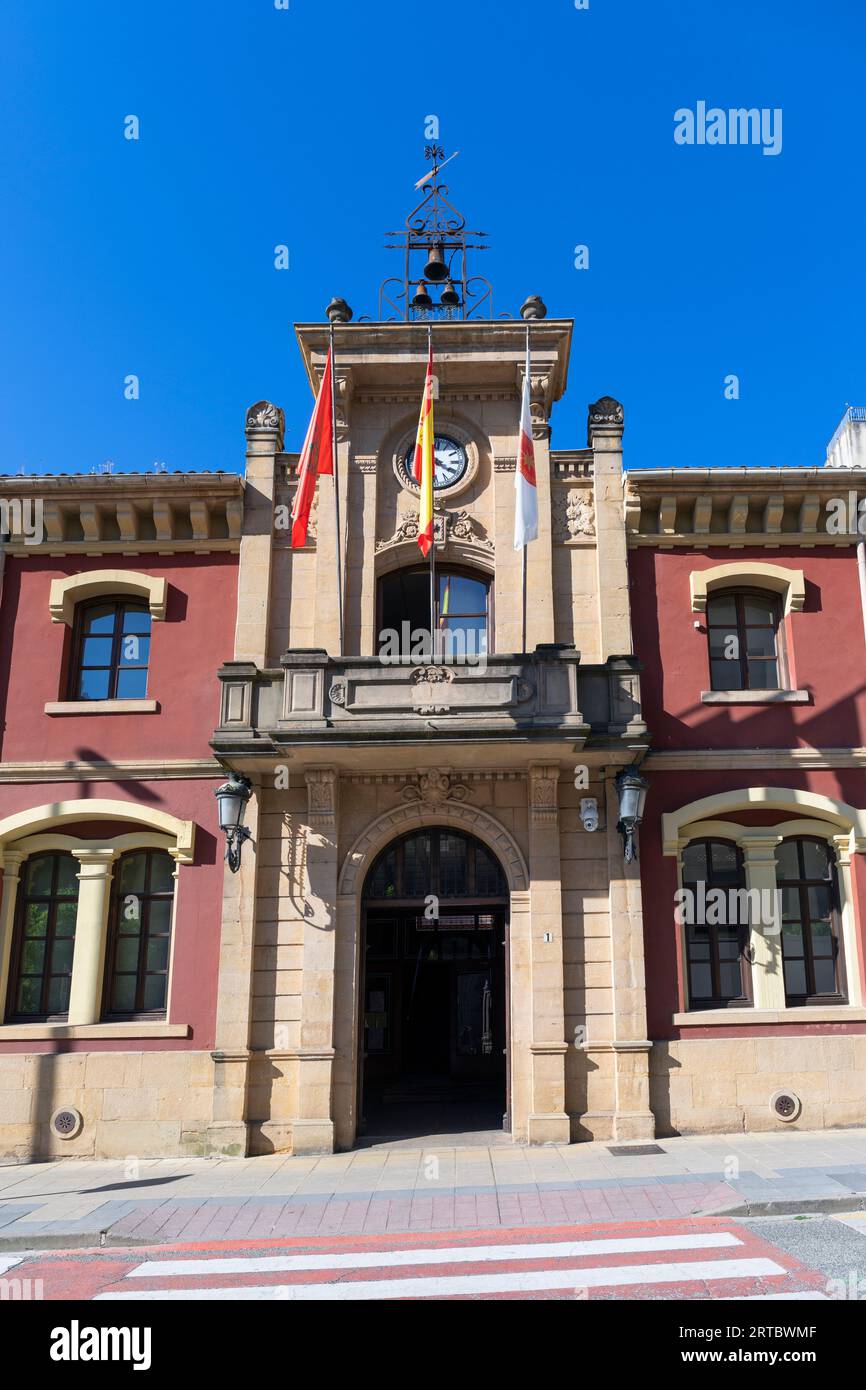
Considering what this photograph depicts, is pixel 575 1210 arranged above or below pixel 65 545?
below

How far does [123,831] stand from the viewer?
48.1ft

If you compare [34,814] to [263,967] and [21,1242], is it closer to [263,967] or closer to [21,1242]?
[263,967]

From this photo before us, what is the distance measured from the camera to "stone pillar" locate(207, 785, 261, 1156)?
517 inches

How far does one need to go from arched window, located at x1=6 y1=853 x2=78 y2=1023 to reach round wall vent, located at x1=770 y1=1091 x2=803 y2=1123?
10.1 meters

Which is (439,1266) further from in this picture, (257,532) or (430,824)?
(257,532)

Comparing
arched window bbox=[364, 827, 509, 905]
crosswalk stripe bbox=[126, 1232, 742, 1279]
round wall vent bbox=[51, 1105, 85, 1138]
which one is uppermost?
arched window bbox=[364, 827, 509, 905]

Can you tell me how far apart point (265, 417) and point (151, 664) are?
437cm

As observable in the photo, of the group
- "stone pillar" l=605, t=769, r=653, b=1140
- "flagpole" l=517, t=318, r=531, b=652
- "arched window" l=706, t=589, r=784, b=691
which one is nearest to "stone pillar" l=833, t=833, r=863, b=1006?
"arched window" l=706, t=589, r=784, b=691

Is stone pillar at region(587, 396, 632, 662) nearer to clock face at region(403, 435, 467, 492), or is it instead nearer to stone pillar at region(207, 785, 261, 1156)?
clock face at region(403, 435, 467, 492)

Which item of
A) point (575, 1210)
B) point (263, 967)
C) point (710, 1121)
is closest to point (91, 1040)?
point (263, 967)

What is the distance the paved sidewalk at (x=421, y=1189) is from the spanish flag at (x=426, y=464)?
27.3 feet

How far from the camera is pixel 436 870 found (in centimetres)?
1445

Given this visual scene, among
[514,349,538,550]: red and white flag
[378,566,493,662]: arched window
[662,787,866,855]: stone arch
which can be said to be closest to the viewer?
[514,349,538,550]: red and white flag

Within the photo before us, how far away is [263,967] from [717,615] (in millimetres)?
8816
